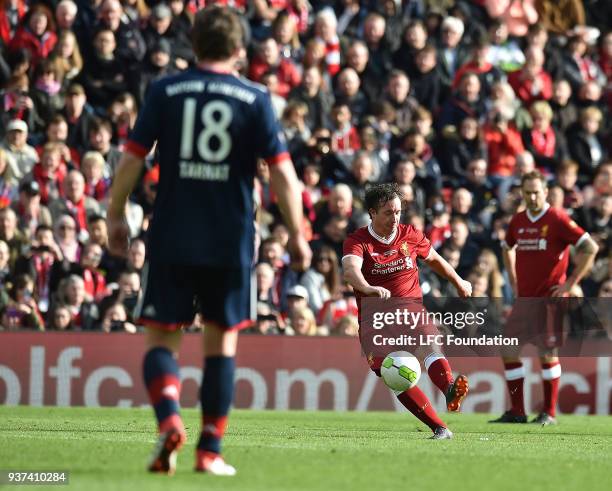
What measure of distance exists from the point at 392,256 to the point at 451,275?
0.51 m

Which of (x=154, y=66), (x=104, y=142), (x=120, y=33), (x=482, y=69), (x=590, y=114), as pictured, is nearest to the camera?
(x=104, y=142)

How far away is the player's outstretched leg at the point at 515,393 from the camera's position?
13977 mm

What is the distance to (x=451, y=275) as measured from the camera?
1096 centimetres

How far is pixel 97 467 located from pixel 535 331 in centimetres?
772

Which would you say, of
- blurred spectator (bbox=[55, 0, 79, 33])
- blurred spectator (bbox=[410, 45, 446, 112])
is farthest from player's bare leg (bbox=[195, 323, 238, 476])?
blurred spectator (bbox=[410, 45, 446, 112])

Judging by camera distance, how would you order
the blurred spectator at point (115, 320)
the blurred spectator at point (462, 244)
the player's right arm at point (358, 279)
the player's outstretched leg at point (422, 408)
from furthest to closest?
1. the blurred spectator at point (462, 244)
2. the blurred spectator at point (115, 320)
3. the player's outstretched leg at point (422, 408)
4. the player's right arm at point (358, 279)

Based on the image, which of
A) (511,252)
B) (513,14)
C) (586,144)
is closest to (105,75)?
(511,252)

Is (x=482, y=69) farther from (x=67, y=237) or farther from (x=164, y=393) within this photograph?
(x=164, y=393)

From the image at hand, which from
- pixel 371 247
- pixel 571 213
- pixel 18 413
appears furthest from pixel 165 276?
pixel 571 213

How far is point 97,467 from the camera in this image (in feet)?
23.9

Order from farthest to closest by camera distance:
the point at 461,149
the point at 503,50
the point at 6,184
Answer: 1. the point at 503,50
2. the point at 461,149
3. the point at 6,184

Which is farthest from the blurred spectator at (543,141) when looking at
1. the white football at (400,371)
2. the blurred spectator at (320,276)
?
the white football at (400,371)

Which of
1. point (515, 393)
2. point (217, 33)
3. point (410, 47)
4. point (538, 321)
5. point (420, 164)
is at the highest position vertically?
point (410, 47)

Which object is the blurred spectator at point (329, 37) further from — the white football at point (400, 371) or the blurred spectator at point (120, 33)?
the white football at point (400, 371)
